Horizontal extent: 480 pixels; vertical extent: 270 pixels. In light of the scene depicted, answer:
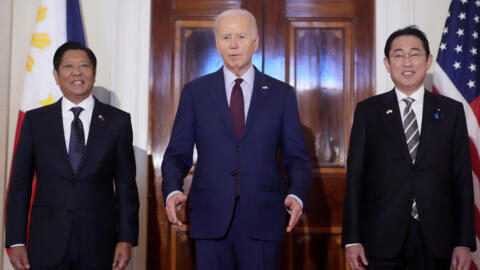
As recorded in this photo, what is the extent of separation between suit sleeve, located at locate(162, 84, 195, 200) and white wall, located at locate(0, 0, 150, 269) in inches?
52.0

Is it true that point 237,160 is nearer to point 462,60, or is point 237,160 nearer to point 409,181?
point 409,181

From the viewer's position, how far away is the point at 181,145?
2695mm

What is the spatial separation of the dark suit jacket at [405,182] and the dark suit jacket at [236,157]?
0.33m

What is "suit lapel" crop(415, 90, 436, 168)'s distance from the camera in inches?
106

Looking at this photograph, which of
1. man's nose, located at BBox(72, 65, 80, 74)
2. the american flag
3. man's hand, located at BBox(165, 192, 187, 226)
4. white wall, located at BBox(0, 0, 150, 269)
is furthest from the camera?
white wall, located at BBox(0, 0, 150, 269)

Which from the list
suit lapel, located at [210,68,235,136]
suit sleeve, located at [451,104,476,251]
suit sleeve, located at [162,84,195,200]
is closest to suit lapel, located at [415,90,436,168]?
suit sleeve, located at [451,104,476,251]

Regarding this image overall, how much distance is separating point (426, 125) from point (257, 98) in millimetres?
829

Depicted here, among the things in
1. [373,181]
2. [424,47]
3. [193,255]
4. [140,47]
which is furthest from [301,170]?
[140,47]

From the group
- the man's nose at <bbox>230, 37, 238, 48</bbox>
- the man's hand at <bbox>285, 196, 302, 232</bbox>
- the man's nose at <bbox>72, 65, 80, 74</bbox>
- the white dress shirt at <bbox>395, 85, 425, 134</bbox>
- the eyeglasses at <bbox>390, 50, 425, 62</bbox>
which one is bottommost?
the man's hand at <bbox>285, 196, 302, 232</bbox>

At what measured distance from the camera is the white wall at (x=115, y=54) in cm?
398

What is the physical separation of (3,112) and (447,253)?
9.84 ft

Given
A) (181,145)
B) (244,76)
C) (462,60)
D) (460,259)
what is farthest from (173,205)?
(462,60)

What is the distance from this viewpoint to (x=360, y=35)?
4.11 m

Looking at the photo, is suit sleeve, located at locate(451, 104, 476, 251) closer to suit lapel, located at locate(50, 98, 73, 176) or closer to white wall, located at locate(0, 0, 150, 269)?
suit lapel, located at locate(50, 98, 73, 176)
